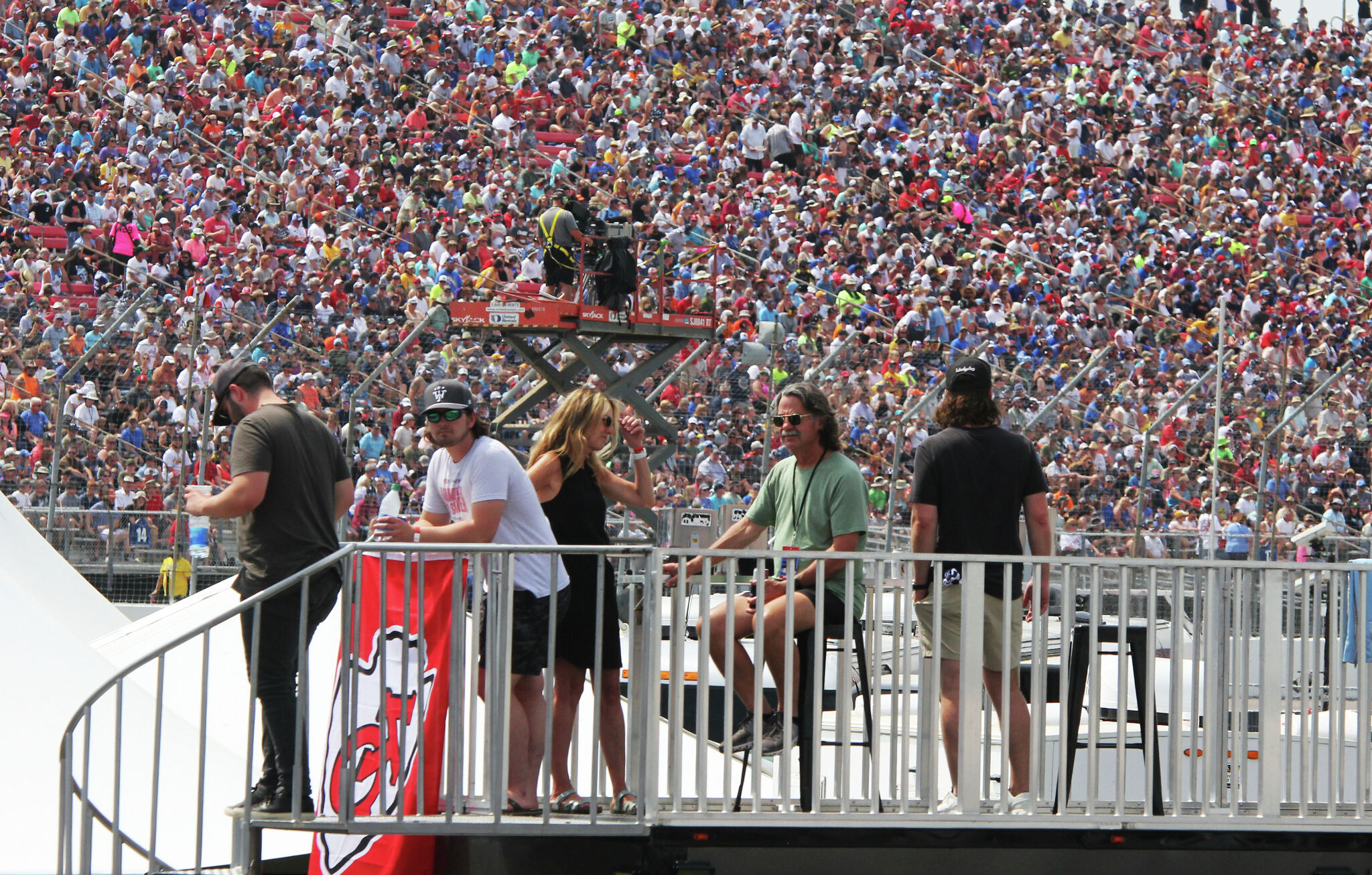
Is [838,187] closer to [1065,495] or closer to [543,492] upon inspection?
[1065,495]

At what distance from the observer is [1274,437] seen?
41.3ft

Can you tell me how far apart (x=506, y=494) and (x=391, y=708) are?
0.75 meters

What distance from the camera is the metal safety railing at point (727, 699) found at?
4.83 m

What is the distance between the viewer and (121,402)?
13039 mm

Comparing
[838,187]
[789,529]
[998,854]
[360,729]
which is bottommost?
[998,854]

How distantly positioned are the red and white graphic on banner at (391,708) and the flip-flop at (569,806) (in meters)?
0.37

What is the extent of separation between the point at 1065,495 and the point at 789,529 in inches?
344

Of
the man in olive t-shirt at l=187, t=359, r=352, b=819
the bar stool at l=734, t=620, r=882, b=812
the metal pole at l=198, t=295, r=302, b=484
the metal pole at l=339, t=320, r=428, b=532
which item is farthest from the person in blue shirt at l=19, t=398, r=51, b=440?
the bar stool at l=734, t=620, r=882, b=812

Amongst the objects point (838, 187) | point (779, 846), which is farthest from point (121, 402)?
point (838, 187)

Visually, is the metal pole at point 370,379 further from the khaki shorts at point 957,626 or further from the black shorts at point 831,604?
the khaki shorts at point 957,626

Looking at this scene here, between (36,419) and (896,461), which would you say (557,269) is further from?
(36,419)

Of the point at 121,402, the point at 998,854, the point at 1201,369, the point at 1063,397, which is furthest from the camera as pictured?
the point at 1201,369

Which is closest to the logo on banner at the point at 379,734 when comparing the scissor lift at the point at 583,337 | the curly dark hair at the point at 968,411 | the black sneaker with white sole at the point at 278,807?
the black sneaker with white sole at the point at 278,807

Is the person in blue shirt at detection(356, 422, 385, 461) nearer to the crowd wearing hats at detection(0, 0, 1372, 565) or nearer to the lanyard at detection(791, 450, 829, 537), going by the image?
the crowd wearing hats at detection(0, 0, 1372, 565)
